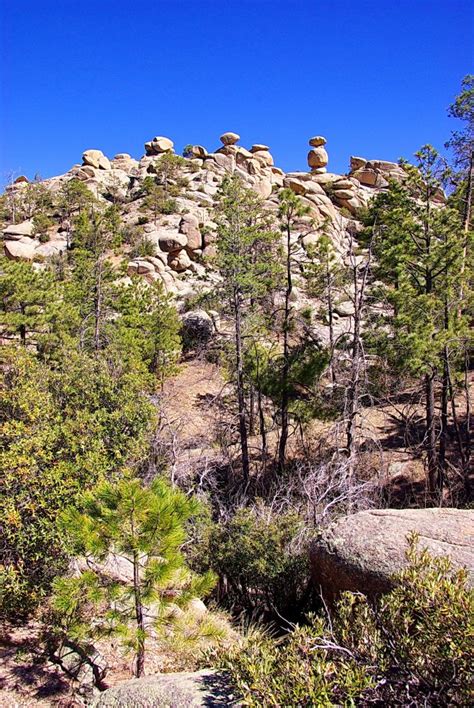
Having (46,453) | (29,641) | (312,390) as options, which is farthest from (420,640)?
(312,390)

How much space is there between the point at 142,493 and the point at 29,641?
4.69 meters

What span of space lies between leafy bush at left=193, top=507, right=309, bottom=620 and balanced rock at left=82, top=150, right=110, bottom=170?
199ft

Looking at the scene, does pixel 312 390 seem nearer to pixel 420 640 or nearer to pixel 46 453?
pixel 46 453

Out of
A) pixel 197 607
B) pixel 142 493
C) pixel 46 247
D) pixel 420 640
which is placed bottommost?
pixel 197 607

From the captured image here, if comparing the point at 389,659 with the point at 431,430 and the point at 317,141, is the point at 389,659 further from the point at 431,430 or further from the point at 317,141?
the point at 317,141

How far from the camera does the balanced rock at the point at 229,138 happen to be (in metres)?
60.4

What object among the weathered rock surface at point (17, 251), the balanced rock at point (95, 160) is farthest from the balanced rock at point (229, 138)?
the weathered rock surface at point (17, 251)

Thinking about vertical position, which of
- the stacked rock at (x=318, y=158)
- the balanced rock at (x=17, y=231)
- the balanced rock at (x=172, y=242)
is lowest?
the balanced rock at (x=172, y=242)

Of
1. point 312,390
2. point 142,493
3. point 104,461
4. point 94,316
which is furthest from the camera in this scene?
point 94,316

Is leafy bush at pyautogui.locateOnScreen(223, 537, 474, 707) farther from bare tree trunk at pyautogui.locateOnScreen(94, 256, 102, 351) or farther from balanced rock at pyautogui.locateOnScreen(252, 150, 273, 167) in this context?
balanced rock at pyautogui.locateOnScreen(252, 150, 273, 167)

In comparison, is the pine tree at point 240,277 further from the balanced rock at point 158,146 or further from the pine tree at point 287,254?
the balanced rock at point 158,146

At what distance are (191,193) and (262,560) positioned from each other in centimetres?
4487

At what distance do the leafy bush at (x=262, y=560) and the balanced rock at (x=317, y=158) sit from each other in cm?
5568

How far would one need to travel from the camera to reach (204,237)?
3831 cm
